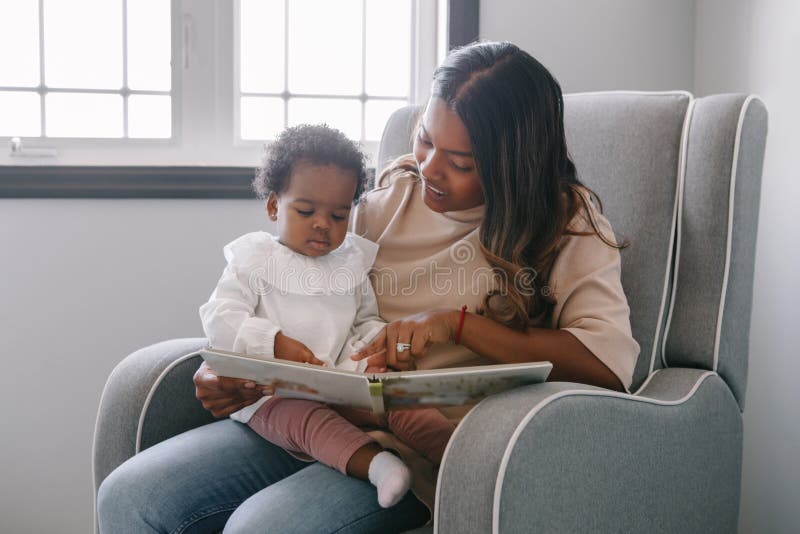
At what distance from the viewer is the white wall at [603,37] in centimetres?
218

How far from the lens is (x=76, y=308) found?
210 centimetres

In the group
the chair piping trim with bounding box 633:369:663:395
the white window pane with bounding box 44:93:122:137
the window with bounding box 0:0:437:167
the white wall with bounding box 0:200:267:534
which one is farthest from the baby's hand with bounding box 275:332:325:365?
the white window pane with bounding box 44:93:122:137

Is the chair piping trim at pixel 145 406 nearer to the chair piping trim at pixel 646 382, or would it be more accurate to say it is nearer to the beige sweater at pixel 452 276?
the beige sweater at pixel 452 276

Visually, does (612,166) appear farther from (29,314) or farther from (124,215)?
(29,314)

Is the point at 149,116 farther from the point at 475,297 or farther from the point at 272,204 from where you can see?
the point at 475,297

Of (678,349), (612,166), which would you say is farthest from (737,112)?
(678,349)

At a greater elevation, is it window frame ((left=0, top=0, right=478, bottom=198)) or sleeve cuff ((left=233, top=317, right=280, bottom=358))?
window frame ((left=0, top=0, right=478, bottom=198))

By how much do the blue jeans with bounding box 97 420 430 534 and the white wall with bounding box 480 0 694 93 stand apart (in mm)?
1277

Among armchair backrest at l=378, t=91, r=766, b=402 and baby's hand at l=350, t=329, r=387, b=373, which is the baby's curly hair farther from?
armchair backrest at l=378, t=91, r=766, b=402

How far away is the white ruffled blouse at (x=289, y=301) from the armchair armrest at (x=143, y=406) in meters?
0.11

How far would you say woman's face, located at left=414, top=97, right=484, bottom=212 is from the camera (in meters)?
1.34

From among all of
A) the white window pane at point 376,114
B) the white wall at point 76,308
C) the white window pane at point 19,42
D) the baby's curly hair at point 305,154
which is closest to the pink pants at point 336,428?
the baby's curly hair at point 305,154

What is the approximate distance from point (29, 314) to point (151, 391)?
0.83 metres

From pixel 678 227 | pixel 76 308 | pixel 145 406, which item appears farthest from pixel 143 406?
pixel 678 227
